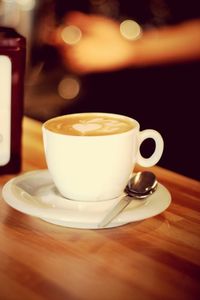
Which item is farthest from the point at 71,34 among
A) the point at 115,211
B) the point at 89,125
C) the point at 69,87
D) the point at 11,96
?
the point at 115,211

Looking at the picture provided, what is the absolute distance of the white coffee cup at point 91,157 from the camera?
2.15 feet

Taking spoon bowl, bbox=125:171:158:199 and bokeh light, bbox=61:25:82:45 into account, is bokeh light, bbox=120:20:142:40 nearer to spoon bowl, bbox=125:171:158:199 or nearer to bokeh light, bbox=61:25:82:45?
bokeh light, bbox=61:25:82:45

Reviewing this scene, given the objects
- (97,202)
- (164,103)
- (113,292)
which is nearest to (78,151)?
(97,202)

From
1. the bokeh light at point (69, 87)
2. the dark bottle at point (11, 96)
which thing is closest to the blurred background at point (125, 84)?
the bokeh light at point (69, 87)

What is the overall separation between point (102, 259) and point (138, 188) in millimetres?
154

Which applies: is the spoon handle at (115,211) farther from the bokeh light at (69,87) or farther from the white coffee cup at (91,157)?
the bokeh light at (69,87)

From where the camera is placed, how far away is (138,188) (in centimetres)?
71

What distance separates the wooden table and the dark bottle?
131 mm

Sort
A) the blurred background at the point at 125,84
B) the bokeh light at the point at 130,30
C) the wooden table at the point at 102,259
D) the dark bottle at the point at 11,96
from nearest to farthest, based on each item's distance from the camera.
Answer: the wooden table at the point at 102,259 → the dark bottle at the point at 11,96 → the blurred background at the point at 125,84 → the bokeh light at the point at 130,30

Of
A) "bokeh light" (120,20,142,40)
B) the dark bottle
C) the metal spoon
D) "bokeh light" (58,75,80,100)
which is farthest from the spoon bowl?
"bokeh light" (58,75,80,100)

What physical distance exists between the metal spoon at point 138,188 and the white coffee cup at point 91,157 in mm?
16

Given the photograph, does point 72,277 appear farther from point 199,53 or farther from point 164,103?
point 199,53

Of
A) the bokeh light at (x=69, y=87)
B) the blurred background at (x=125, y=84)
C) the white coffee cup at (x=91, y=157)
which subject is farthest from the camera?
the bokeh light at (x=69, y=87)

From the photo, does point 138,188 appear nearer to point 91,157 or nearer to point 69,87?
point 91,157
